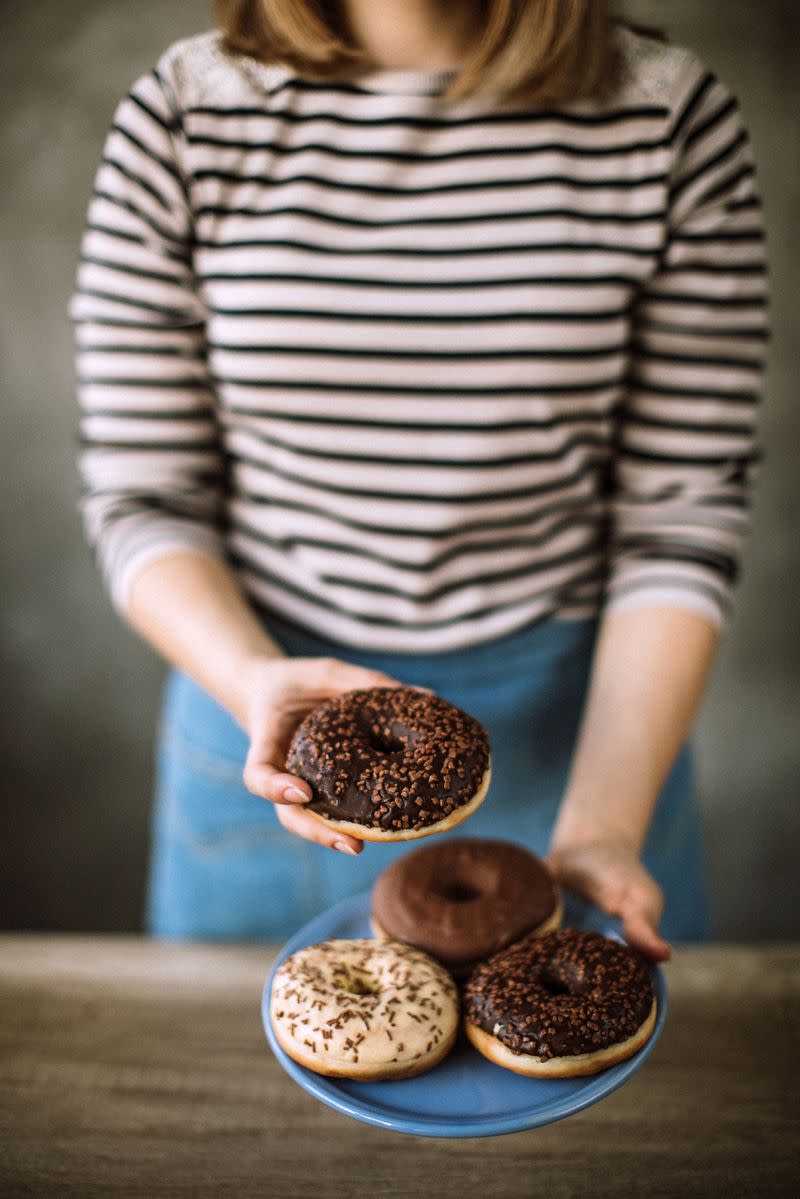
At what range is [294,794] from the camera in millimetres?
773

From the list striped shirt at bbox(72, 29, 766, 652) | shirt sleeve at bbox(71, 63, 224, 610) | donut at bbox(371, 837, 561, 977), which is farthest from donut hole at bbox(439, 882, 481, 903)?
shirt sleeve at bbox(71, 63, 224, 610)

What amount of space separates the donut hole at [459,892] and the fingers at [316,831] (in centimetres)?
23

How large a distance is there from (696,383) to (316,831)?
683mm

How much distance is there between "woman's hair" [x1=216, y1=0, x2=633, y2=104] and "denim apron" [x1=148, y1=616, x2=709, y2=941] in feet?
1.99

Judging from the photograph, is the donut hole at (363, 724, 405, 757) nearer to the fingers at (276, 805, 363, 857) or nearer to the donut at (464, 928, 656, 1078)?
the fingers at (276, 805, 363, 857)

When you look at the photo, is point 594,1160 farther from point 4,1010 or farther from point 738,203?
point 738,203

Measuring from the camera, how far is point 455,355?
3.43 ft

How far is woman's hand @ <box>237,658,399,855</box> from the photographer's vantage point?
79 cm

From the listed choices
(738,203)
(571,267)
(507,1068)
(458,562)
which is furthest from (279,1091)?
(738,203)

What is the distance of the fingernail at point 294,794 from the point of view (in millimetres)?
771

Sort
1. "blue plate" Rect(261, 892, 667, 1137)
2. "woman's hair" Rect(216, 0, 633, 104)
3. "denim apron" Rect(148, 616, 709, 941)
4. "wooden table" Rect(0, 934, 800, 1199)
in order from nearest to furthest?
1. "blue plate" Rect(261, 892, 667, 1137)
2. "wooden table" Rect(0, 934, 800, 1199)
3. "woman's hair" Rect(216, 0, 633, 104)
4. "denim apron" Rect(148, 616, 709, 941)

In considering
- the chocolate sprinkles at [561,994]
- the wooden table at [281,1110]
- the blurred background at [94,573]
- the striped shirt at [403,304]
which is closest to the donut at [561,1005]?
the chocolate sprinkles at [561,994]

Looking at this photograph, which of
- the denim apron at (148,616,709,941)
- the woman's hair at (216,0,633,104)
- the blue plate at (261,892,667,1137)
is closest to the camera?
the blue plate at (261,892,667,1137)

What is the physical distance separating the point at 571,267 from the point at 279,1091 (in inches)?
35.3
